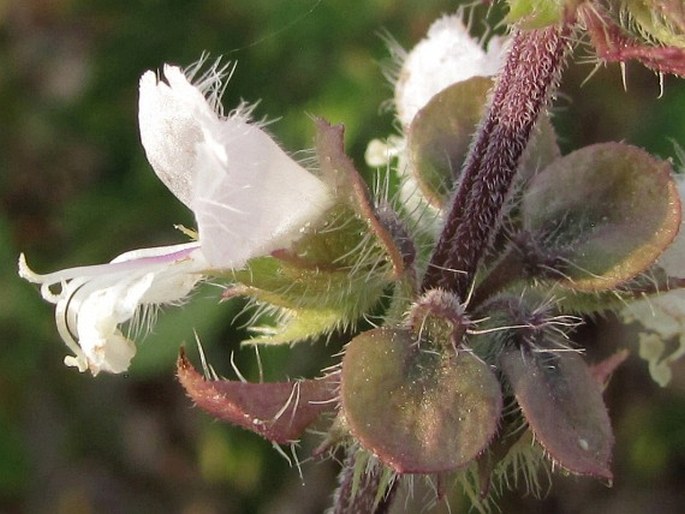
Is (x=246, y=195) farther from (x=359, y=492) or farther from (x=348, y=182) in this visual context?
(x=359, y=492)

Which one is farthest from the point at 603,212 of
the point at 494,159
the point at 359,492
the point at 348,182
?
the point at 359,492

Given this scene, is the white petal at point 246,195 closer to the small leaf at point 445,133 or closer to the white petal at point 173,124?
the white petal at point 173,124

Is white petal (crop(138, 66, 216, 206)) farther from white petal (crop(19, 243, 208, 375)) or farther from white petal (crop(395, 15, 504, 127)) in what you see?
white petal (crop(395, 15, 504, 127))

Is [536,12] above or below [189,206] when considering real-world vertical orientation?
above

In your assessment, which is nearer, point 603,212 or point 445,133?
point 603,212

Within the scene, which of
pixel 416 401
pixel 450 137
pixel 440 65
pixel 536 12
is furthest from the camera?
pixel 440 65

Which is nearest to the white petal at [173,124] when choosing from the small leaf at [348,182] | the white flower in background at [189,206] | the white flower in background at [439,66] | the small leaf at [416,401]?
the white flower in background at [189,206]

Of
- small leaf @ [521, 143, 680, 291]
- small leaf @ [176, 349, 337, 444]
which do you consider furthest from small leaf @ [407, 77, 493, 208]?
small leaf @ [176, 349, 337, 444]
